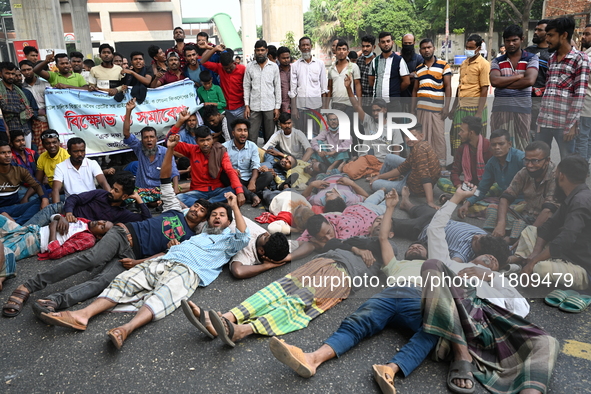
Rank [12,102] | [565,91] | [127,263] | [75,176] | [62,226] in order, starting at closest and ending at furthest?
[127,263] < [565,91] < [62,226] < [75,176] < [12,102]

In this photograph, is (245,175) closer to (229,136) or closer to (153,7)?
(229,136)

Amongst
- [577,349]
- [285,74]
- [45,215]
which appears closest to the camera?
[577,349]

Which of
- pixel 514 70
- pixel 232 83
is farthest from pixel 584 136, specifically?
pixel 232 83

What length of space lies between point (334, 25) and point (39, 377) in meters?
53.5

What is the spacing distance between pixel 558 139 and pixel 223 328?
2.70 metres

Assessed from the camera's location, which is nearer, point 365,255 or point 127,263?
point 365,255

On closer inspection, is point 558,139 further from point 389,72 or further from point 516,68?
point 389,72

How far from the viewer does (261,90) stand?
6.84 metres

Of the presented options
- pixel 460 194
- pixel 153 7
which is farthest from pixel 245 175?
pixel 153 7

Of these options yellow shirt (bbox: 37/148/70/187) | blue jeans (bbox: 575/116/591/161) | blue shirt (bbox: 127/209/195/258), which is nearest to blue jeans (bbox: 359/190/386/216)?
blue jeans (bbox: 575/116/591/161)

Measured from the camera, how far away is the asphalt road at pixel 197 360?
2.51 meters

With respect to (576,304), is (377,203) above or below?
above

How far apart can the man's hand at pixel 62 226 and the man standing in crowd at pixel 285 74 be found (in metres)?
3.93

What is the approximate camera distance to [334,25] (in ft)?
170
